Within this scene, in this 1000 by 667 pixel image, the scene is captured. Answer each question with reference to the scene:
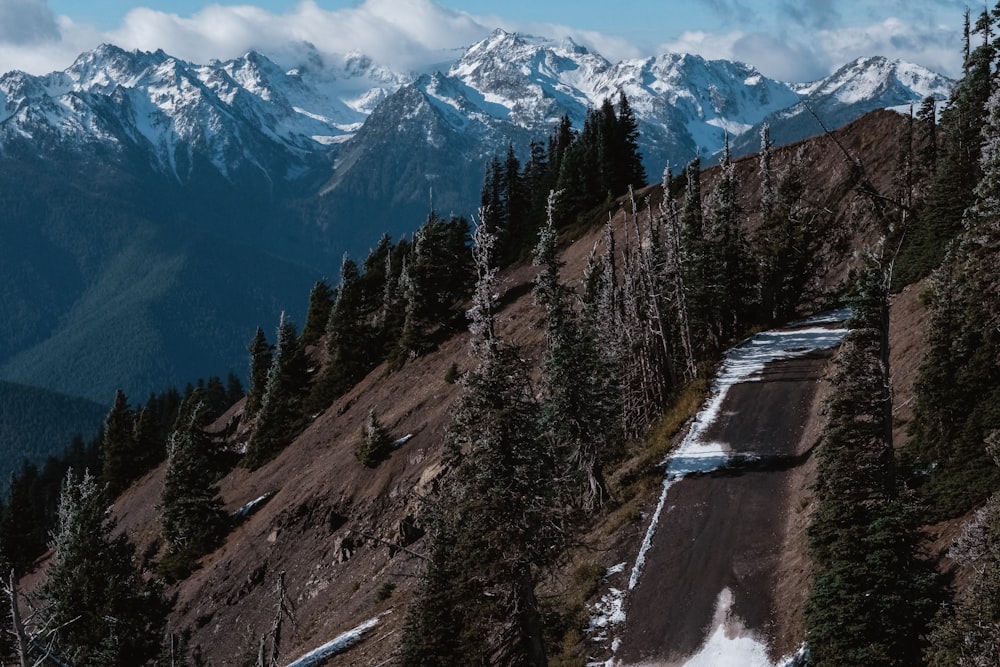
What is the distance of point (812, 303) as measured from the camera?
55688 millimetres

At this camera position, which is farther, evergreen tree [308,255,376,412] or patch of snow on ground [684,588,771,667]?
evergreen tree [308,255,376,412]

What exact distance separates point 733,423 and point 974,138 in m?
20.1

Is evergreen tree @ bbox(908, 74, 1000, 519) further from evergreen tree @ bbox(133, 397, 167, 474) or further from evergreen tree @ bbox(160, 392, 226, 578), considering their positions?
evergreen tree @ bbox(133, 397, 167, 474)

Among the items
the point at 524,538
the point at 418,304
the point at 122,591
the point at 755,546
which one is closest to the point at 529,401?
the point at 524,538

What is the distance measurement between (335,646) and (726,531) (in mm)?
15527

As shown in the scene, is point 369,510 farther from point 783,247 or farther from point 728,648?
point 783,247

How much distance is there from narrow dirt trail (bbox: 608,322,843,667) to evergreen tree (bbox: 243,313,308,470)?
41.3 meters

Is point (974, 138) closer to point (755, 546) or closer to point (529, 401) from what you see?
point (755, 546)

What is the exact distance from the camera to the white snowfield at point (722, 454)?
22.2 metres

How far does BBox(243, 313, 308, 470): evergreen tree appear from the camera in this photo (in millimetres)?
69312

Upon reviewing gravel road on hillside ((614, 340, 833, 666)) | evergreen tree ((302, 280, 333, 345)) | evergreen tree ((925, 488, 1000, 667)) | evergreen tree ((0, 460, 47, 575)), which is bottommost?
evergreen tree ((0, 460, 47, 575))

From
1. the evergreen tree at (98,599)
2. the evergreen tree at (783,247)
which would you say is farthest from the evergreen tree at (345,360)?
the evergreen tree at (98,599)

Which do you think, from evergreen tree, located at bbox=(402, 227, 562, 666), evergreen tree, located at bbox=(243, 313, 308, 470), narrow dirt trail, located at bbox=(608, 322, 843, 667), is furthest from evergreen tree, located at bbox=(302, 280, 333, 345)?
evergreen tree, located at bbox=(402, 227, 562, 666)

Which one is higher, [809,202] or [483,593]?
[809,202]
